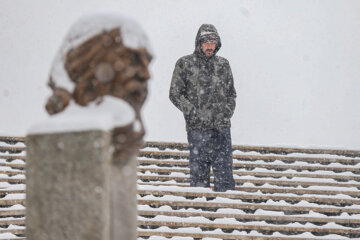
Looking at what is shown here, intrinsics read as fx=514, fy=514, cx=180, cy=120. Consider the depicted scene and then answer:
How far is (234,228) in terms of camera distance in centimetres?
440

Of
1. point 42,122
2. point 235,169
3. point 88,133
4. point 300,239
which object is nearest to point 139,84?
point 88,133

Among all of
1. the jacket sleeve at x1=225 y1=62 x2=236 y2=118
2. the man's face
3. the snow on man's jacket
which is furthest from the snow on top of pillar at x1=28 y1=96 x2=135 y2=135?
the man's face

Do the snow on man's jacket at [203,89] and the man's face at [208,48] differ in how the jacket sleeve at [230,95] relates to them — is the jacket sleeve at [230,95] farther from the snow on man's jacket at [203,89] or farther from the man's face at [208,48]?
the man's face at [208,48]

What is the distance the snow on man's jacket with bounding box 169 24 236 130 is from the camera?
16.7 feet

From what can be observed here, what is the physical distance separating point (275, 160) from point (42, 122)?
4.22 m

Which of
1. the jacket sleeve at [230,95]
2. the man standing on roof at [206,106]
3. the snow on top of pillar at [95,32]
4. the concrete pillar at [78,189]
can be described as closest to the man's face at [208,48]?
the man standing on roof at [206,106]

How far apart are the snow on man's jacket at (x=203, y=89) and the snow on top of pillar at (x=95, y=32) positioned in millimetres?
2898

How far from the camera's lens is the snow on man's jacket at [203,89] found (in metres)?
5.09

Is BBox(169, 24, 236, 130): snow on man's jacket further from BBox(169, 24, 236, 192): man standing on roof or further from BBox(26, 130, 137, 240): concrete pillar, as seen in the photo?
BBox(26, 130, 137, 240): concrete pillar

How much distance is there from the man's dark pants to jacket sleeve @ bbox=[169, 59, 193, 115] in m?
0.25

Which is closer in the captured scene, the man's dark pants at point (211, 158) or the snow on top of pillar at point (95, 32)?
the snow on top of pillar at point (95, 32)

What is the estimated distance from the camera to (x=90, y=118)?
2.03 meters

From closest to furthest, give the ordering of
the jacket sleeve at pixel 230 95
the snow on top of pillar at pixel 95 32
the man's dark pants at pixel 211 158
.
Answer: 1. the snow on top of pillar at pixel 95 32
2. the man's dark pants at pixel 211 158
3. the jacket sleeve at pixel 230 95

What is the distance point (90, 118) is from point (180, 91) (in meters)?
3.19
